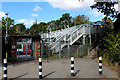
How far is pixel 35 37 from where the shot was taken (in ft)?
50.6

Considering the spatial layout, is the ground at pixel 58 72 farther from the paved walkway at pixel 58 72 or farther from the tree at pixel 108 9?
the tree at pixel 108 9

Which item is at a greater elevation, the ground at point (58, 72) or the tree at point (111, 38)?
the tree at point (111, 38)

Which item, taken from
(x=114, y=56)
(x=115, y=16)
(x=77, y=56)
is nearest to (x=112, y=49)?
(x=114, y=56)

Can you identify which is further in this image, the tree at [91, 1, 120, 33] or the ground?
the tree at [91, 1, 120, 33]

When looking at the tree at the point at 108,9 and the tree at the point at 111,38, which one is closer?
the tree at the point at 111,38

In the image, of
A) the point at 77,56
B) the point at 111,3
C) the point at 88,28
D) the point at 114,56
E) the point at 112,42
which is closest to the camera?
the point at 114,56

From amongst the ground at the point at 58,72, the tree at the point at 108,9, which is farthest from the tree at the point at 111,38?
the ground at the point at 58,72

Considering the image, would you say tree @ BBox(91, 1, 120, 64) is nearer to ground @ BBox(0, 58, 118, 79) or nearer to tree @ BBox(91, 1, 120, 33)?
tree @ BBox(91, 1, 120, 33)

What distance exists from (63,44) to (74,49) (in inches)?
104

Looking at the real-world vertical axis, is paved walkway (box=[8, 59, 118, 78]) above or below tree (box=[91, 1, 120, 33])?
below

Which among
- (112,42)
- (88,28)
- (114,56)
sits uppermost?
(88,28)

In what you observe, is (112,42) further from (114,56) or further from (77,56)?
(77,56)

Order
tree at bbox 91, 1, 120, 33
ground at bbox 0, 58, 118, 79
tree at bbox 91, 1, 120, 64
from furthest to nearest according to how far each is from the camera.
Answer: tree at bbox 91, 1, 120, 33, tree at bbox 91, 1, 120, 64, ground at bbox 0, 58, 118, 79

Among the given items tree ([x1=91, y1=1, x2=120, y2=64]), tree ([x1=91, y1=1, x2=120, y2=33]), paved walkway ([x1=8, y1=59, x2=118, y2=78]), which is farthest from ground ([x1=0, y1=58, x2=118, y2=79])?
tree ([x1=91, y1=1, x2=120, y2=33])
